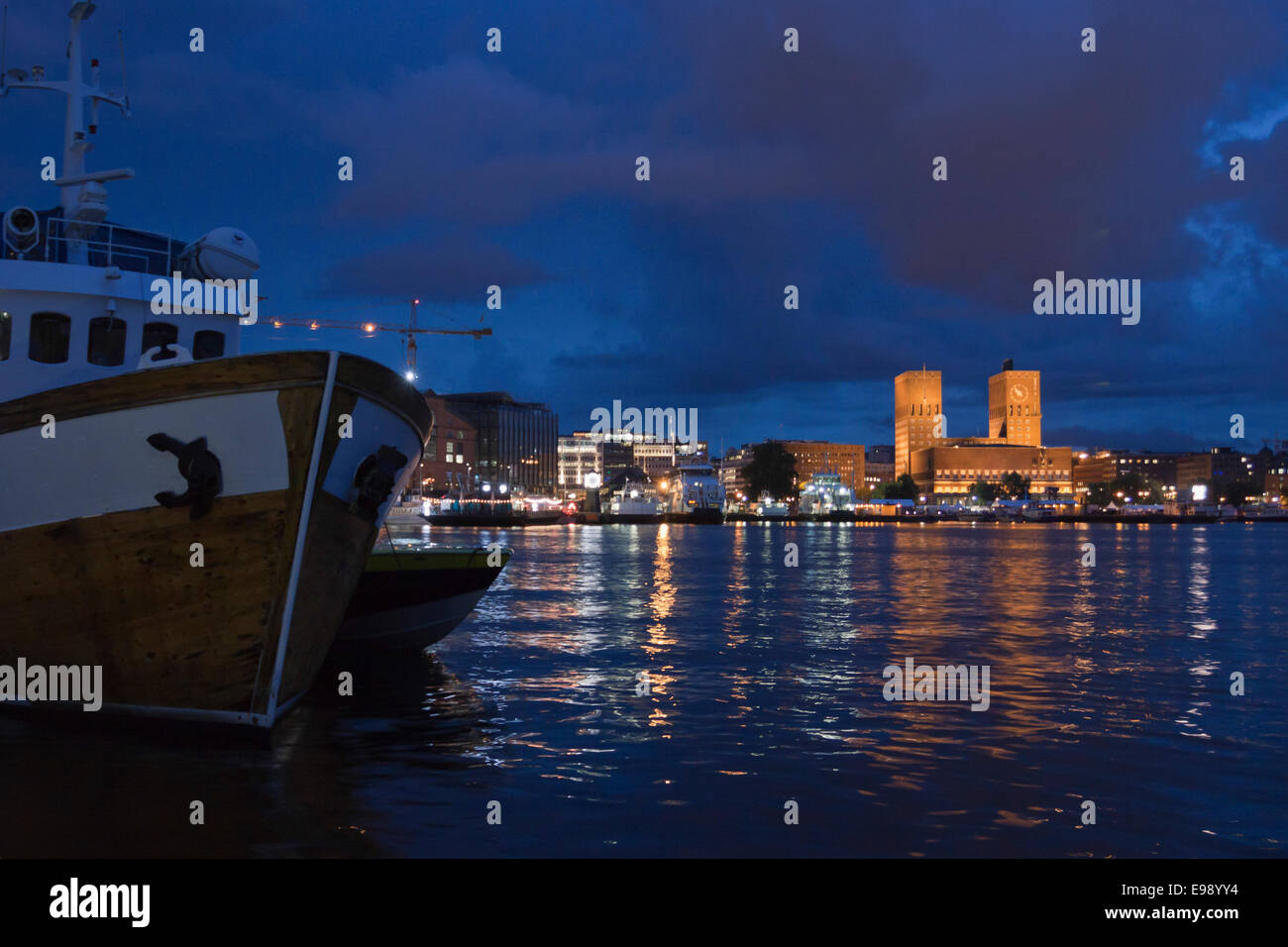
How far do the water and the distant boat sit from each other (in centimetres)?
92

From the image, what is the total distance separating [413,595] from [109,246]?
33.8 feet

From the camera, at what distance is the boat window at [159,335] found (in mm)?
15945

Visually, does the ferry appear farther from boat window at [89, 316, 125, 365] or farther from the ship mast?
the ship mast

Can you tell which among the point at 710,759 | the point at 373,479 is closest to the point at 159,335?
the point at 373,479

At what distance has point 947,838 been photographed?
10094 millimetres

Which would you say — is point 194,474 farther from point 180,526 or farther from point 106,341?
point 106,341

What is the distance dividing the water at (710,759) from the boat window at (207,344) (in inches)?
245

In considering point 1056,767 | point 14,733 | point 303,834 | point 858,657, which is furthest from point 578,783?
point 858,657

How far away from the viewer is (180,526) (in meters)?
12.7

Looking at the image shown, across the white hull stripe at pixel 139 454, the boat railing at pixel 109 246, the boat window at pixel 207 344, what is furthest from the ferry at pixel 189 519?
the boat railing at pixel 109 246

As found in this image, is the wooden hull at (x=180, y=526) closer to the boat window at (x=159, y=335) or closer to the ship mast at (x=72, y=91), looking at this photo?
the boat window at (x=159, y=335)

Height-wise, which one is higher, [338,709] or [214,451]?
[214,451]

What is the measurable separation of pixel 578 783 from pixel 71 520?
7562 millimetres
